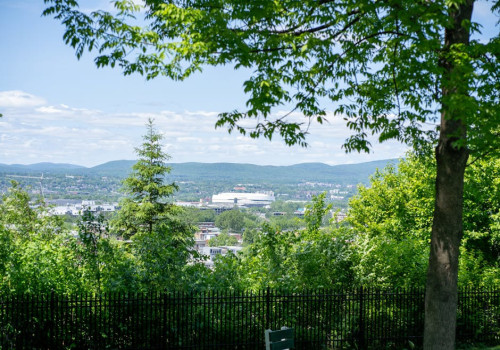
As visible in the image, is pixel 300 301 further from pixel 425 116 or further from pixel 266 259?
pixel 425 116

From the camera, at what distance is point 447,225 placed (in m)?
8.84

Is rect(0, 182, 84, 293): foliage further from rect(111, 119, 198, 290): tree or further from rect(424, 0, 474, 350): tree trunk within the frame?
rect(111, 119, 198, 290): tree

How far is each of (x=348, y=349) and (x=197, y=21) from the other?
8199 millimetres

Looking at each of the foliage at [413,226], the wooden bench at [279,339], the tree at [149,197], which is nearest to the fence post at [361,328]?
the foliage at [413,226]

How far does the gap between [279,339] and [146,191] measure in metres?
29.2

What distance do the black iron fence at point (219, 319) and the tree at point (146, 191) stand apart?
2144cm

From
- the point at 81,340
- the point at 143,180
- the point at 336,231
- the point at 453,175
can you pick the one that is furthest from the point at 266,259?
the point at 143,180

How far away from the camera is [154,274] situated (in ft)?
38.1

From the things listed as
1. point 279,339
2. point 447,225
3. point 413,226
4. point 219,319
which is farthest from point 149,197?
point 279,339

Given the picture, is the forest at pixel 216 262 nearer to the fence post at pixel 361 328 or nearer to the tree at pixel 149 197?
the fence post at pixel 361 328

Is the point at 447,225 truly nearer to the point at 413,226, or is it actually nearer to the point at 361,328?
the point at 361,328

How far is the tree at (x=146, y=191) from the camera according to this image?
33625 millimetres

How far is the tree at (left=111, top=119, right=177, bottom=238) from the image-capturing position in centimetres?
3362

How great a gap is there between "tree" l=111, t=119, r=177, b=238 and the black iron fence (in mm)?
21444
